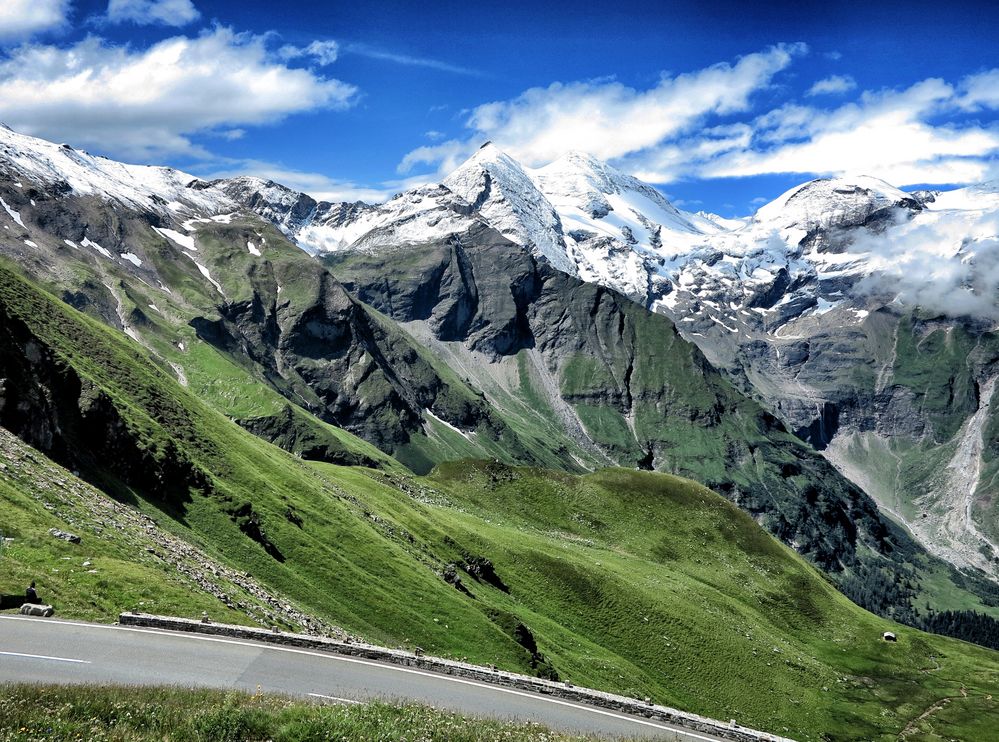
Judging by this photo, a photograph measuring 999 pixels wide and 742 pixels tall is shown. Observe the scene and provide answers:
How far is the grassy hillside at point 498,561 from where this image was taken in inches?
2640

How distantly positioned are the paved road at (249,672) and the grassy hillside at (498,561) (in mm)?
4354

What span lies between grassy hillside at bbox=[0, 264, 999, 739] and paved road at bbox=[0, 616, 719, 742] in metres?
4.35

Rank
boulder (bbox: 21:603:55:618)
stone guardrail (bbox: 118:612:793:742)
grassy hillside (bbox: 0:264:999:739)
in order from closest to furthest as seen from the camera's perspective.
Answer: boulder (bbox: 21:603:55:618) < stone guardrail (bbox: 118:612:793:742) < grassy hillside (bbox: 0:264:999:739)

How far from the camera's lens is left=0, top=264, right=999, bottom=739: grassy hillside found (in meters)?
67.1

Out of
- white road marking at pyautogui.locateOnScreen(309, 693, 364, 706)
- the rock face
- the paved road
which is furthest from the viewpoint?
the rock face

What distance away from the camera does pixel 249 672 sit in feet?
106

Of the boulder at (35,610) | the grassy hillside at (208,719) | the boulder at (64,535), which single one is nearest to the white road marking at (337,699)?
the grassy hillside at (208,719)

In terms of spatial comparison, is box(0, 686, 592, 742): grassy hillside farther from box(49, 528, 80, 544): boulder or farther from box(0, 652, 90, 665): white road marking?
box(49, 528, 80, 544): boulder

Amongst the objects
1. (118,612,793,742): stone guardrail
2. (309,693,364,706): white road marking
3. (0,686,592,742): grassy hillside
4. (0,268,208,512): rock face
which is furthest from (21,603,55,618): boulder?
(0,268,208,512): rock face

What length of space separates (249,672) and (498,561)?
273 feet

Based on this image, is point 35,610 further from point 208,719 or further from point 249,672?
point 208,719

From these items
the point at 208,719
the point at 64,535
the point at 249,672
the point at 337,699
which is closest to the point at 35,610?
the point at 249,672

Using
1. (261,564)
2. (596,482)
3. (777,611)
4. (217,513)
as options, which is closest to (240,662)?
(261,564)

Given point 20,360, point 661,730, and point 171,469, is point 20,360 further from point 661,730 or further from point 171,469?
point 661,730
